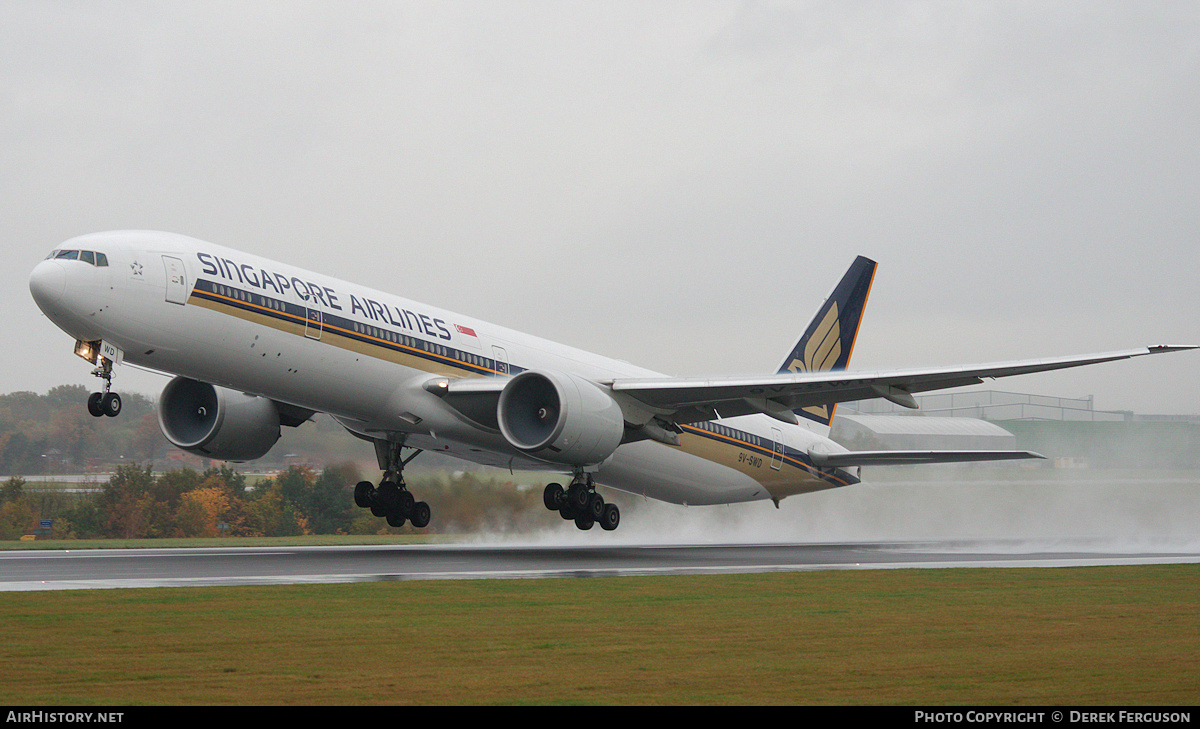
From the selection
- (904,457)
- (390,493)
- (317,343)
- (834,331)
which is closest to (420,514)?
(390,493)

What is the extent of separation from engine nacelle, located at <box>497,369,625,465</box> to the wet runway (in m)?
2.54

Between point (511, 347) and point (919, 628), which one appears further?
point (511, 347)

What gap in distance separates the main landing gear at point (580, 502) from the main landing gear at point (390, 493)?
4.24 metres

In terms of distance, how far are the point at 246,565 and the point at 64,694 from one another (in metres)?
14.6

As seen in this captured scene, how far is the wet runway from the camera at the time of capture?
65.7 feet

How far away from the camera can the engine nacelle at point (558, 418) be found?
2584 centimetres

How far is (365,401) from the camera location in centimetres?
2625

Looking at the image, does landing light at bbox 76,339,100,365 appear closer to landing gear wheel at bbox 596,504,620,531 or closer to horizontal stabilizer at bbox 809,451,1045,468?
landing gear wheel at bbox 596,504,620,531

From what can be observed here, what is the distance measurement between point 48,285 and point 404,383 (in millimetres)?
7830

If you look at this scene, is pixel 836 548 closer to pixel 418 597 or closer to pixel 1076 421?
pixel 1076 421

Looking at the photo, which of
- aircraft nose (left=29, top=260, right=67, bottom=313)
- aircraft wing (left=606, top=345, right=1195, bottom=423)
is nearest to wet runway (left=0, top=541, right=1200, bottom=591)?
aircraft wing (left=606, top=345, right=1195, bottom=423)

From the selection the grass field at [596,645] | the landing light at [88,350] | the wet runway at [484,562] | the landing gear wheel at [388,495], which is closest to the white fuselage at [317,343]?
the landing light at [88,350]

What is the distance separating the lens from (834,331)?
38.1 metres
